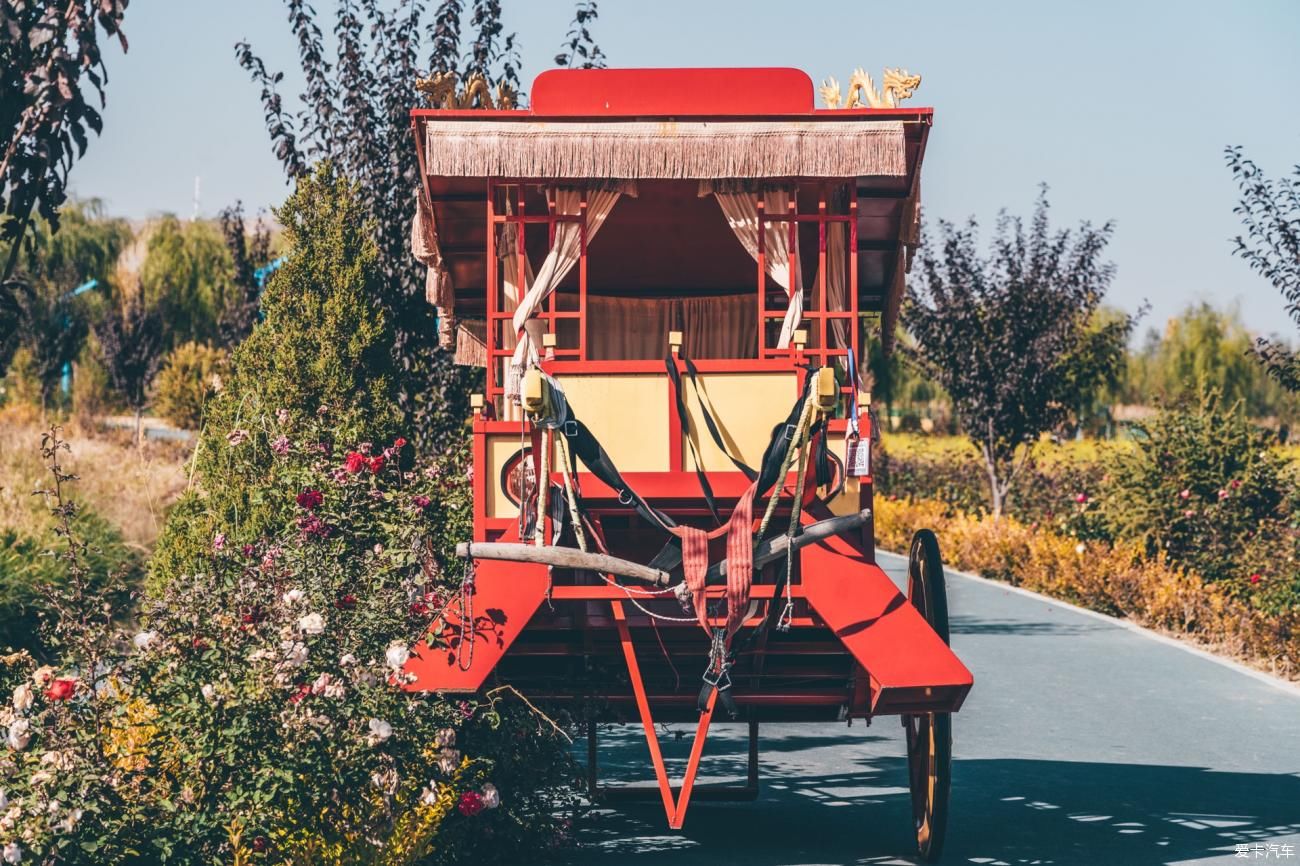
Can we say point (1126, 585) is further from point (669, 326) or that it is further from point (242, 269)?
point (242, 269)

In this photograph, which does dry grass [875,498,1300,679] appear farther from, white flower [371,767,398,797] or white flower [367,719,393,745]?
white flower [367,719,393,745]

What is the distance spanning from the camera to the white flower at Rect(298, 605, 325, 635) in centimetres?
669

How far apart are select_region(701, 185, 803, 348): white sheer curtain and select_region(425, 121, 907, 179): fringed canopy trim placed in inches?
19.1

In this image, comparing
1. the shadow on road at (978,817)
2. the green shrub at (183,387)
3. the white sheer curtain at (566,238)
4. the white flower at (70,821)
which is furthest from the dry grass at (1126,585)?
the green shrub at (183,387)

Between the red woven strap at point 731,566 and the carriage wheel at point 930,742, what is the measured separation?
1160 millimetres

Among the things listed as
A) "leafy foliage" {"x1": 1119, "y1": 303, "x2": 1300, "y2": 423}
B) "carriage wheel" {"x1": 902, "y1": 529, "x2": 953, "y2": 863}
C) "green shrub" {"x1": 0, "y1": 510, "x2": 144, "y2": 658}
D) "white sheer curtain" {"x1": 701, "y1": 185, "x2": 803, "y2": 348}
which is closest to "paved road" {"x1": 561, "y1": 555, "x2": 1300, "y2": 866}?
"carriage wheel" {"x1": 902, "y1": 529, "x2": 953, "y2": 863}

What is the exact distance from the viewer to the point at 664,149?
25.3 feet

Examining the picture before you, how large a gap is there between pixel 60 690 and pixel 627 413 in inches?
104

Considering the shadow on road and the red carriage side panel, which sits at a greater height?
the red carriage side panel

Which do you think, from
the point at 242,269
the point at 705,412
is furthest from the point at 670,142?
the point at 242,269

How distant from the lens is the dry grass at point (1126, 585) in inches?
611

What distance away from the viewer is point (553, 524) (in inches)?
284

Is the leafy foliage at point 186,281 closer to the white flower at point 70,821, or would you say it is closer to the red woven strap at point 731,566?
the red woven strap at point 731,566

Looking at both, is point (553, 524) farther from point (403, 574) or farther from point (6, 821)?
point (6, 821)
